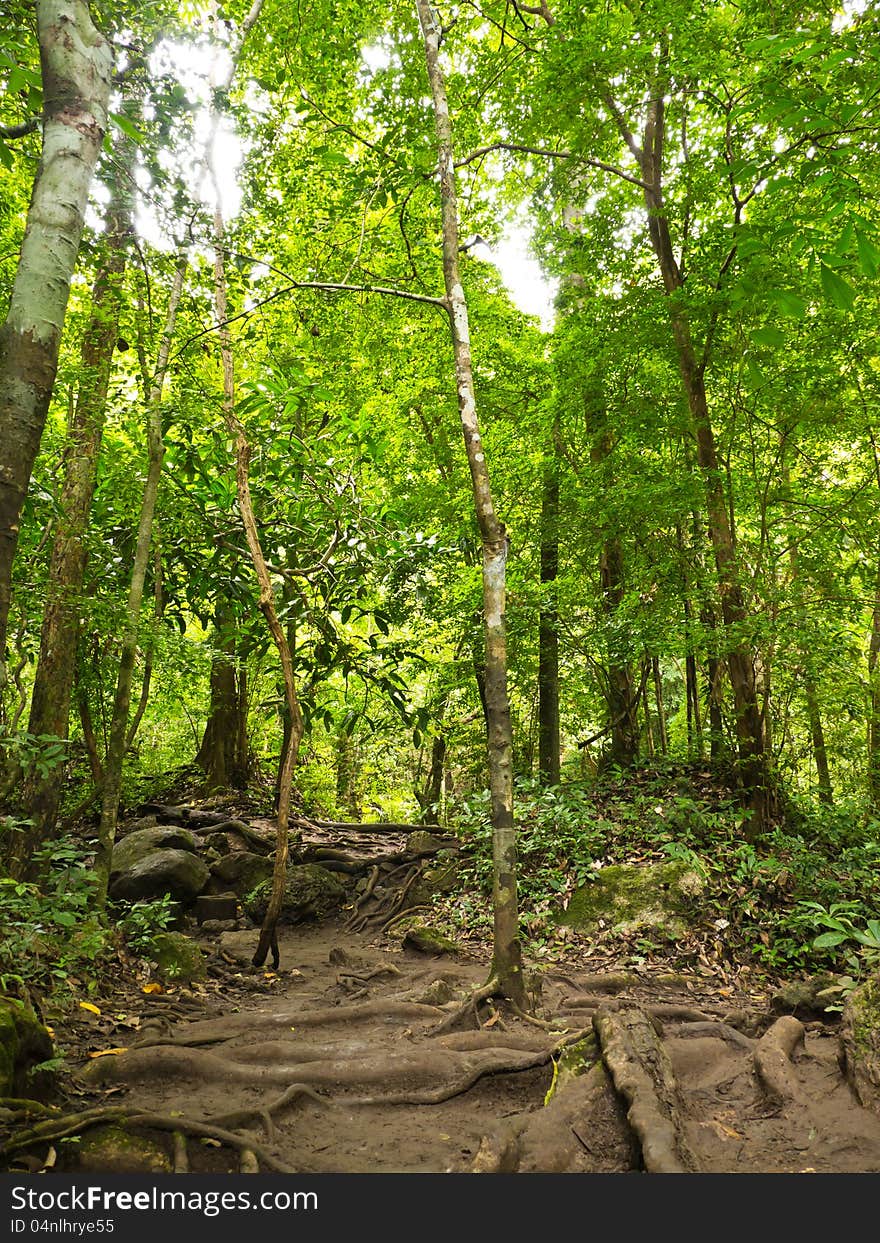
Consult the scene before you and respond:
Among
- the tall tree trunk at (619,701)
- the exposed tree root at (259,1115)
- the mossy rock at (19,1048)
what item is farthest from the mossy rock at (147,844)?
the tall tree trunk at (619,701)

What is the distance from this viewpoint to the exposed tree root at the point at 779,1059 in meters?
3.89

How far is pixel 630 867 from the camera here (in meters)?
8.02

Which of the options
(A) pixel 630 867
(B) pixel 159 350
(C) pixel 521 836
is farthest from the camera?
(C) pixel 521 836

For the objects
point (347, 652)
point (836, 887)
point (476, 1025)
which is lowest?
point (476, 1025)

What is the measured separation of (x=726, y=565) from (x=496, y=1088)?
628 centimetres

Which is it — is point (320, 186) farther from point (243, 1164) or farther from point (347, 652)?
point (243, 1164)

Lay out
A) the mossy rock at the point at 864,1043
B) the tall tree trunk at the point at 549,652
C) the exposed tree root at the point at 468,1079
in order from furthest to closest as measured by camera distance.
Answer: the tall tree trunk at the point at 549,652
the exposed tree root at the point at 468,1079
the mossy rock at the point at 864,1043

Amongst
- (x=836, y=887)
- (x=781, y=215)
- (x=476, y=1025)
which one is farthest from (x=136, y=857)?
(x=781, y=215)

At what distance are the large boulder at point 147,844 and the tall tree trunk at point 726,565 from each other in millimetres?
7420

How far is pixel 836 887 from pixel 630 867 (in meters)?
2.05

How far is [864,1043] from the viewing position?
3.86m

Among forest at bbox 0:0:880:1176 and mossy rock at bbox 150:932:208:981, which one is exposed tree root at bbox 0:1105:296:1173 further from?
mossy rock at bbox 150:932:208:981

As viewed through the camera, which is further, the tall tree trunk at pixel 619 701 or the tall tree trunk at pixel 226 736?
the tall tree trunk at pixel 226 736

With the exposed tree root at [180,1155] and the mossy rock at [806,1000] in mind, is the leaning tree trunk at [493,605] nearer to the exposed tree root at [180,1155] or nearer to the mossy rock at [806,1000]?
the mossy rock at [806,1000]
